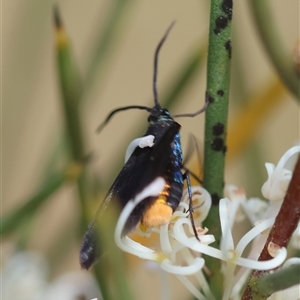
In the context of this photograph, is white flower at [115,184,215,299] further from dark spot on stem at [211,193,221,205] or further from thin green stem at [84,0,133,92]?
thin green stem at [84,0,133,92]

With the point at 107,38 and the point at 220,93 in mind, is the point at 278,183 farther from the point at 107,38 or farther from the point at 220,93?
the point at 107,38

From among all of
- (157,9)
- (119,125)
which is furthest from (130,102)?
(157,9)

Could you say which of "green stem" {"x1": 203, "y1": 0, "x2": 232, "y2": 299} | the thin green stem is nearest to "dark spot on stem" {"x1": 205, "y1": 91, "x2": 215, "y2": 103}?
"green stem" {"x1": 203, "y1": 0, "x2": 232, "y2": 299}

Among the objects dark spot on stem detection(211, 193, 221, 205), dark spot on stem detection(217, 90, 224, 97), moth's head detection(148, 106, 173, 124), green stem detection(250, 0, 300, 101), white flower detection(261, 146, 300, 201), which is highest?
green stem detection(250, 0, 300, 101)

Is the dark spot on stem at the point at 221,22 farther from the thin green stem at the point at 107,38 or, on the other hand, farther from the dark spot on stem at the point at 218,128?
the thin green stem at the point at 107,38

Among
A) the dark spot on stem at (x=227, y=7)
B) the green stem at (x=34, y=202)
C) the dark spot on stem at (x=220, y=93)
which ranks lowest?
the green stem at (x=34, y=202)

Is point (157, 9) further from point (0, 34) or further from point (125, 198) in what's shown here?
point (125, 198)

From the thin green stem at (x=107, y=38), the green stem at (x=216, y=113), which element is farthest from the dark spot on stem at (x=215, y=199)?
the thin green stem at (x=107, y=38)
